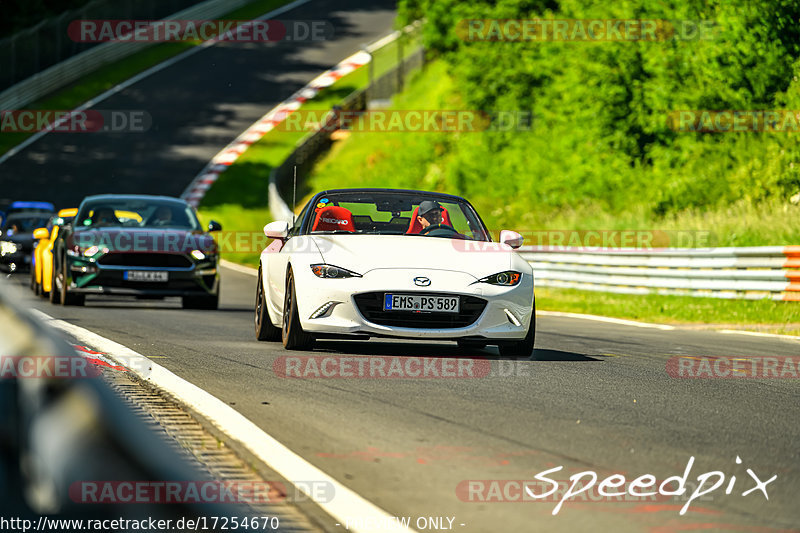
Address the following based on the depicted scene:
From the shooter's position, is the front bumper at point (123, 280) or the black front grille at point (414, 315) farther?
the front bumper at point (123, 280)

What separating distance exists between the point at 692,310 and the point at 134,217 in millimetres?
8428

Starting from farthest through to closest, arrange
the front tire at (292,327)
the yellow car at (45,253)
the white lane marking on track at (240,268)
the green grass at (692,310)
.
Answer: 1. the white lane marking on track at (240,268)
2. the yellow car at (45,253)
3. the green grass at (692,310)
4. the front tire at (292,327)

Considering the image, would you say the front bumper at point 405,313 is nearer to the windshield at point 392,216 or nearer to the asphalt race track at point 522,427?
the asphalt race track at point 522,427

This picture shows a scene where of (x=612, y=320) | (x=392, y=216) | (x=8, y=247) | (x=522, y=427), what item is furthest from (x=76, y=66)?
(x=522, y=427)

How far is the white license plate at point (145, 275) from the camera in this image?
57.0 feet

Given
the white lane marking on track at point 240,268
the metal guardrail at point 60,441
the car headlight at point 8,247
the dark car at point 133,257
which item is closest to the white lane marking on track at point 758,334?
the dark car at point 133,257

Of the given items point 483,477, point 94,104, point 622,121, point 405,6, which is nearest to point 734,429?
point 483,477

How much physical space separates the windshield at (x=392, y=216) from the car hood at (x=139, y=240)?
Result: 21.0ft

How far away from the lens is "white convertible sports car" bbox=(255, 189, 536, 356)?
9.98 meters

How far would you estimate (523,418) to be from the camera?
273 inches

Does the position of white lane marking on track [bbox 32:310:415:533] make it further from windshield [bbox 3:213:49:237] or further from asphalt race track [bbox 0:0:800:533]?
windshield [bbox 3:213:49:237]

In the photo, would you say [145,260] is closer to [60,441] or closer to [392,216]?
[392,216]

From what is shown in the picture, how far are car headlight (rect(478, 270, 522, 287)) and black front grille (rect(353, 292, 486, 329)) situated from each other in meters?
0.20

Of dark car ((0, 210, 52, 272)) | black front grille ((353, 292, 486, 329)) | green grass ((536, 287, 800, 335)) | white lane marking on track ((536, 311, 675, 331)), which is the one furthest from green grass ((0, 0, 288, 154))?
black front grille ((353, 292, 486, 329))
